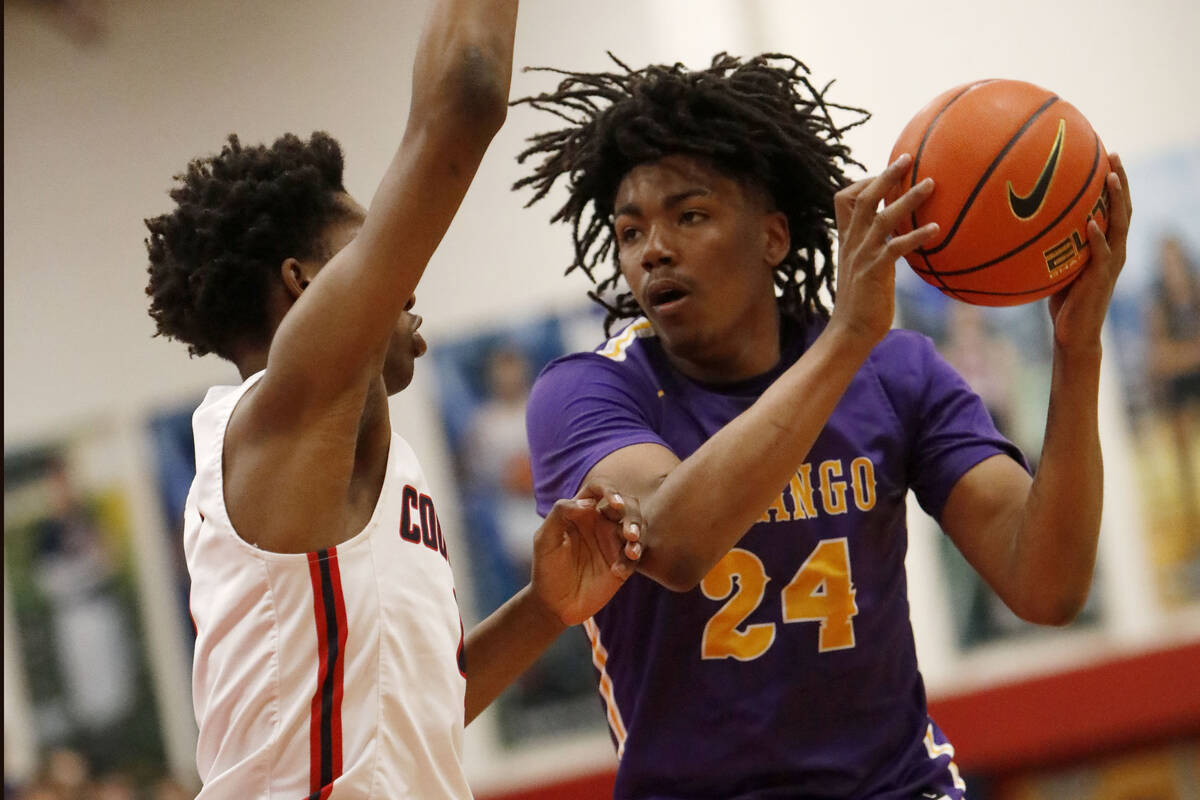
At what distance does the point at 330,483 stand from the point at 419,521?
0.79 feet

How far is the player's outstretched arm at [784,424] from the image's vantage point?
1941 mm

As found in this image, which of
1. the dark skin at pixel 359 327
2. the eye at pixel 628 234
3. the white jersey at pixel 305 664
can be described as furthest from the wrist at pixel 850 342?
the white jersey at pixel 305 664

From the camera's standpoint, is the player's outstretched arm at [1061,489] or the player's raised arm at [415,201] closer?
the player's raised arm at [415,201]

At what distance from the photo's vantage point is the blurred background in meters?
4.29

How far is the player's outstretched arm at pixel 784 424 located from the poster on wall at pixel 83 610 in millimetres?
3369

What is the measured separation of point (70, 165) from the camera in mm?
4969

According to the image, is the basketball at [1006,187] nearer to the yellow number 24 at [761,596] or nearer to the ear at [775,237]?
the ear at [775,237]

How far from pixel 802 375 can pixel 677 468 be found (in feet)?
0.78

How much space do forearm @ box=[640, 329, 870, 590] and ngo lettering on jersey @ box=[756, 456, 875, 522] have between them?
0.95 feet

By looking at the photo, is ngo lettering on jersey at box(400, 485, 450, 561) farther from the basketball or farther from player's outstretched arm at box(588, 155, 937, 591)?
the basketball

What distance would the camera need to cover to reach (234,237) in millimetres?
1862

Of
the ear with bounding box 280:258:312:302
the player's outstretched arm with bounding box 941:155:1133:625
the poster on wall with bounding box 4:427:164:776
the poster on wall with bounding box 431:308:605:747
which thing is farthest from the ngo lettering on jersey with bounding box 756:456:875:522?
the poster on wall with bounding box 4:427:164:776

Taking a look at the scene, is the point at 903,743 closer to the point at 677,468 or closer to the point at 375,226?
the point at 677,468

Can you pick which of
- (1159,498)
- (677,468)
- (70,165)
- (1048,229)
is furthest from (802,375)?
(70,165)
